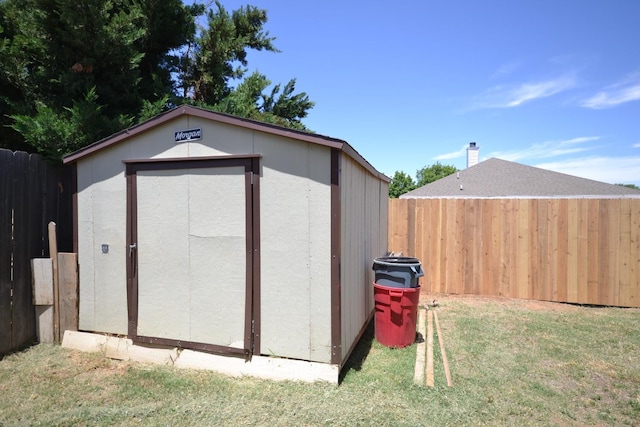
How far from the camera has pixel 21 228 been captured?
4.35 m

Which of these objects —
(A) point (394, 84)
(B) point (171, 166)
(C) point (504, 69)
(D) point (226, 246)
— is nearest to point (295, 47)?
(A) point (394, 84)

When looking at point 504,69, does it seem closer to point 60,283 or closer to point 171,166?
point 171,166

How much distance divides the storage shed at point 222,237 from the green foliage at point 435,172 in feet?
102

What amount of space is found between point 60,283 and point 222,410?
3086 mm

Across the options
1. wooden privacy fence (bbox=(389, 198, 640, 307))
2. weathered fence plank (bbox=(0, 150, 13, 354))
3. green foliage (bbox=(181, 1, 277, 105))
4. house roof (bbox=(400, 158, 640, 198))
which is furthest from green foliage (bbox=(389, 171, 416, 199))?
weathered fence plank (bbox=(0, 150, 13, 354))

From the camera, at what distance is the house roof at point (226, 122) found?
11.4 ft

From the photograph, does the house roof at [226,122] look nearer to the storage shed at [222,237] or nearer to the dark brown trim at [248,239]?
the storage shed at [222,237]

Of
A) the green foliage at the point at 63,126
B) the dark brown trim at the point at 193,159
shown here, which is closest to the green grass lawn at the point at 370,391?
the dark brown trim at the point at 193,159

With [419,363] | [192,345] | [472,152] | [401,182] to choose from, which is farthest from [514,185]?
[401,182]

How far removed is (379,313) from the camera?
4.47 metres

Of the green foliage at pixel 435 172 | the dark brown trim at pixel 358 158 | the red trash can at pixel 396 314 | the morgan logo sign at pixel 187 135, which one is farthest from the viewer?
the green foliage at pixel 435 172

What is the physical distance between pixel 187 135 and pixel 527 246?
6331mm

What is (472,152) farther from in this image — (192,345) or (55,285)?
(55,285)

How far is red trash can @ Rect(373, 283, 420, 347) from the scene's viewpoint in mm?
4262
